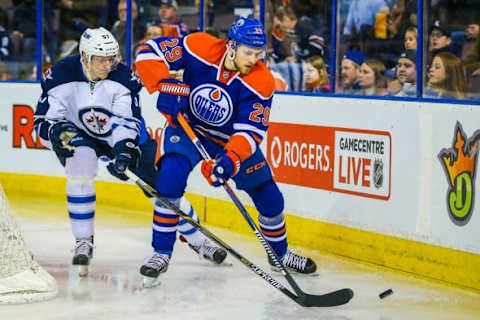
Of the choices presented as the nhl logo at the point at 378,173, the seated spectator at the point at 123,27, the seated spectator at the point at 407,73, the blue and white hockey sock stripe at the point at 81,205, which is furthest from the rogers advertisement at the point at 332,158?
the seated spectator at the point at 123,27

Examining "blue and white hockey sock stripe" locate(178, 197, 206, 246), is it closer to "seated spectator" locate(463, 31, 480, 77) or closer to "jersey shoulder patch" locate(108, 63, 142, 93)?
"jersey shoulder patch" locate(108, 63, 142, 93)

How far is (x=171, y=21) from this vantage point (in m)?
7.31

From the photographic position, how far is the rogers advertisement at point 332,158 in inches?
210

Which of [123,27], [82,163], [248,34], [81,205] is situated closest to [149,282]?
[81,205]

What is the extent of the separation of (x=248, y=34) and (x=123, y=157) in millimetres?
770

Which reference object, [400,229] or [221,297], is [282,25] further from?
[221,297]

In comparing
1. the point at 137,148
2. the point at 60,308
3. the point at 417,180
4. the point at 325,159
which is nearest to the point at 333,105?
the point at 325,159

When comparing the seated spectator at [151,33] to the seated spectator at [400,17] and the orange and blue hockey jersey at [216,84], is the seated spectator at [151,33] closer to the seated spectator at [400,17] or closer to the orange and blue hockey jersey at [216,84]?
the seated spectator at [400,17]

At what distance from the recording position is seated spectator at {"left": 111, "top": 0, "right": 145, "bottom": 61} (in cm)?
754

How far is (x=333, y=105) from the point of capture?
567 centimetres

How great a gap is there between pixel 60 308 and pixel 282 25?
2.77m

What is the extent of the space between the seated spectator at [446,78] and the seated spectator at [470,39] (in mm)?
52

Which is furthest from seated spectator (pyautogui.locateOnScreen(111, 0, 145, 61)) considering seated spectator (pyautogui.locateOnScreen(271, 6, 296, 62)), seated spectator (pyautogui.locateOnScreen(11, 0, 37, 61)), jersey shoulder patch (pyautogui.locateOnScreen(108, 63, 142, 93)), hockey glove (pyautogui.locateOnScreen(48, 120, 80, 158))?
hockey glove (pyautogui.locateOnScreen(48, 120, 80, 158))

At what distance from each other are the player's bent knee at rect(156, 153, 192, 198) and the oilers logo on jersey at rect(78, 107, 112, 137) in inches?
16.1
